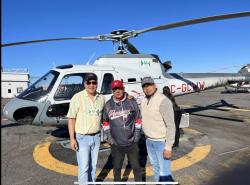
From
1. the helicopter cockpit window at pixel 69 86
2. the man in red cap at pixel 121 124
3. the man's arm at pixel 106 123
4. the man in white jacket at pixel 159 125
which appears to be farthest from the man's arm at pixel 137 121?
the helicopter cockpit window at pixel 69 86

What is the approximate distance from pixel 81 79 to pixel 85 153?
390 cm

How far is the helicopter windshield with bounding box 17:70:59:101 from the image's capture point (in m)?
7.14

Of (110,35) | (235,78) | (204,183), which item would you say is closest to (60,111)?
(110,35)

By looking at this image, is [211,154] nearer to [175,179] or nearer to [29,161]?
[175,179]

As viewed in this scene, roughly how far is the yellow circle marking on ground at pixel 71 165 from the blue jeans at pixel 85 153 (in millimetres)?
1483

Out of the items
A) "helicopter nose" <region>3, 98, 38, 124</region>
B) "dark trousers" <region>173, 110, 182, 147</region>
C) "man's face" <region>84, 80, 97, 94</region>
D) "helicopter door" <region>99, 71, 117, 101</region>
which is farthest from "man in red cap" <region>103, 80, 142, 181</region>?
"helicopter nose" <region>3, 98, 38, 124</region>

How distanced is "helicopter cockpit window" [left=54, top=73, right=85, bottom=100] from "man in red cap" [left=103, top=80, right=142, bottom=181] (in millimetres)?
3445

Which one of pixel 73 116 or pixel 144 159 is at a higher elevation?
pixel 73 116

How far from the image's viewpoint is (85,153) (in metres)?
3.97

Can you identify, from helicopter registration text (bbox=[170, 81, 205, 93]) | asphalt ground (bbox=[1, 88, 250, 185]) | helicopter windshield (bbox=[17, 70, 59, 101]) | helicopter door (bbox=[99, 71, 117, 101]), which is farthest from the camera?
helicopter registration text (bbox=[170, 81, 205, 93])

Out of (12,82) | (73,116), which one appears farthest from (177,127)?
(12,82)

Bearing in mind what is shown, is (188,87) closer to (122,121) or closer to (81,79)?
(81,79)

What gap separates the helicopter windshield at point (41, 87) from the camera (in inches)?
281

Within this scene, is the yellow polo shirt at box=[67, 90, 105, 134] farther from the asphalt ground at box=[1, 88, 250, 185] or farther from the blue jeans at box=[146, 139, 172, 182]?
the asphalt ground at box=[1, 88, 250, 185]
